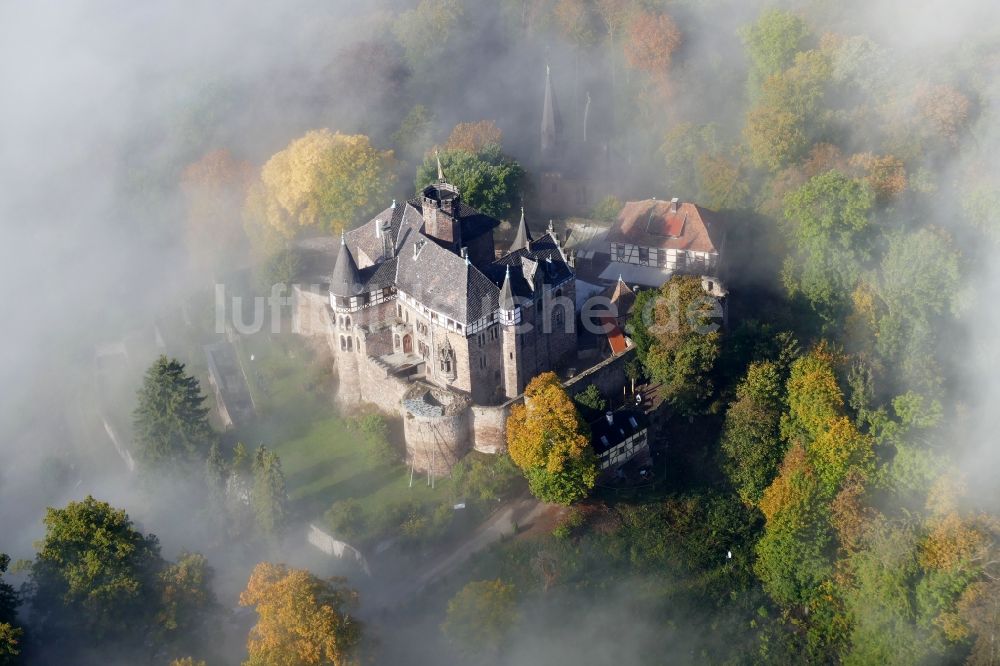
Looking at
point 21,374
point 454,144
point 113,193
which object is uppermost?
point 454,144

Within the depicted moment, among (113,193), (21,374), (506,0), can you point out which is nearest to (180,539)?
(21,374)

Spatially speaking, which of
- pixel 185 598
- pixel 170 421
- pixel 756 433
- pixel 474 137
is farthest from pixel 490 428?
pixel 474 137

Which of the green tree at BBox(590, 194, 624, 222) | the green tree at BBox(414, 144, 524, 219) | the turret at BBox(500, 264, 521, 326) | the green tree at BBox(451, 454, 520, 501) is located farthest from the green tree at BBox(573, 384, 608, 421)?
the green tree at BBox(590, 194, 624, 222)

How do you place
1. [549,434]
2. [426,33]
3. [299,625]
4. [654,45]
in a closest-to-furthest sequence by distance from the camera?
[299,625] < [549,434] < [654,45] < [426,33]

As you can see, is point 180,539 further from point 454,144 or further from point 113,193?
point 113,193

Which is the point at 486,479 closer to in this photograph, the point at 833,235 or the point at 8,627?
the point at 8,627
